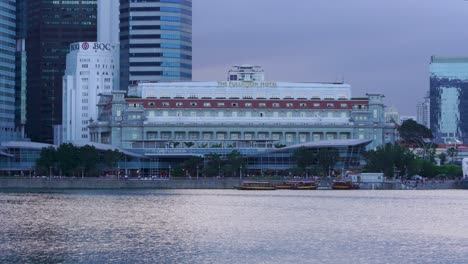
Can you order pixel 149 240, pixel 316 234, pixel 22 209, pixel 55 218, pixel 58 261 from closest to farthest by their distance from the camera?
pixel 58 261
pixel 149 240
pixel 316 234
pixel 55 218
pixel 22 209

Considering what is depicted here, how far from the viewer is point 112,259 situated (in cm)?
8156

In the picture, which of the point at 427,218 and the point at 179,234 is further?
the point at 427,218

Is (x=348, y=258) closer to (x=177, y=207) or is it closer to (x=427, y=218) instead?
(x=427, y=218)

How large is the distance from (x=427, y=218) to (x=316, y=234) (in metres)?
24.0

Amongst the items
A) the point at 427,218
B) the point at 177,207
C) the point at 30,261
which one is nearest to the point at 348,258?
the point at 30,261

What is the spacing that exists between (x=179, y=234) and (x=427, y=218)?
3241 cm

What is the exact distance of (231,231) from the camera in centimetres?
10319

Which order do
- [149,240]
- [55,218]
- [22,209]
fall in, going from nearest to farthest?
[149,240]
[55,218]
[22,209]

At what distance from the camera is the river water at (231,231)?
84125mm

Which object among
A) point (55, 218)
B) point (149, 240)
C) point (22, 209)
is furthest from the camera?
point (22, 209)

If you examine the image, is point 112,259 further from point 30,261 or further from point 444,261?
point 444,261

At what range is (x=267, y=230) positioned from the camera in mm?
104000

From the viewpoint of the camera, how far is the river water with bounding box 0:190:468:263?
84.1 metres

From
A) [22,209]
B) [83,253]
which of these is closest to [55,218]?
[22,209]
